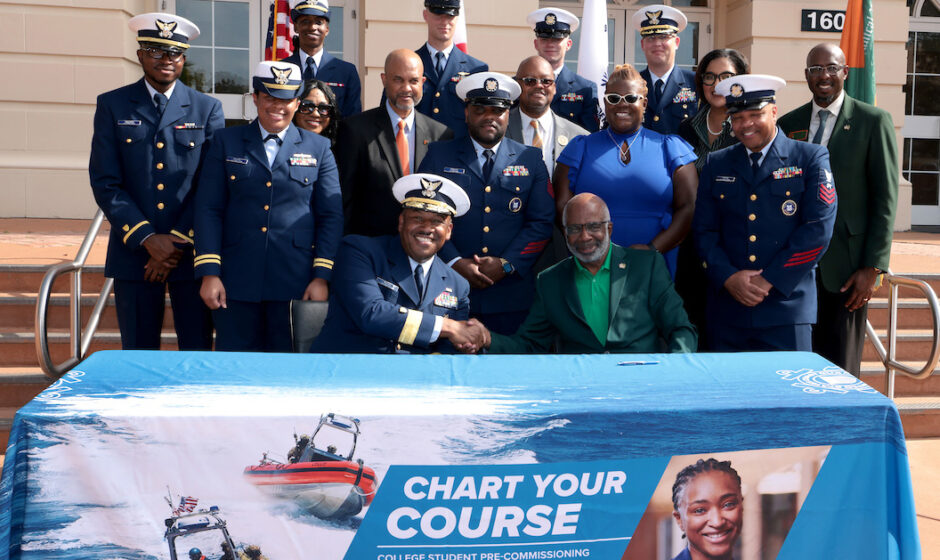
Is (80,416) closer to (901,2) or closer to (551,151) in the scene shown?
(551,151)

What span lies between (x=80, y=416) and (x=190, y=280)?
2085 millimetres

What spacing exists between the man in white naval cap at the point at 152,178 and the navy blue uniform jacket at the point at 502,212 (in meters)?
1.12

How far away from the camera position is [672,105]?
5.16 metres

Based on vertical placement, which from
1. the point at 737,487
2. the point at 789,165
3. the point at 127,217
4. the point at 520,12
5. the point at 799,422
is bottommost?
the point at 737,487

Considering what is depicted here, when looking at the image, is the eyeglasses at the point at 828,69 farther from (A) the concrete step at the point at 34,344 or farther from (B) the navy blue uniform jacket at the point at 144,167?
(A) the concrete step at the point at 34,344

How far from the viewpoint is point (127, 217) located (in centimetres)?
411

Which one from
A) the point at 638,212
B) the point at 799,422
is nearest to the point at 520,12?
the point at 638,212

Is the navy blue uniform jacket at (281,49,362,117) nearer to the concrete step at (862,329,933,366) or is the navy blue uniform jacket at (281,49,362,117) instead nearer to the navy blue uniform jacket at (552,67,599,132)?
the navy blue uniform jacket at (552,67,599,132)

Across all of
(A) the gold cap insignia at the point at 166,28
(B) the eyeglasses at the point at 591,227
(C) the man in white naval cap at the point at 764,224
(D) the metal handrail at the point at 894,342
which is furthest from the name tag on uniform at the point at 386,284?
(D) the metal handrail at the point at 894,342

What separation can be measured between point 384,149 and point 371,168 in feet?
0.37

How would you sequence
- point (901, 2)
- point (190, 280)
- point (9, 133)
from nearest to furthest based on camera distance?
point (190, 280) < point (9, 133) < point (901, 2)

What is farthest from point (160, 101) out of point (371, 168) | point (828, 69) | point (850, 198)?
point (850, 198)

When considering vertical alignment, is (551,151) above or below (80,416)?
above

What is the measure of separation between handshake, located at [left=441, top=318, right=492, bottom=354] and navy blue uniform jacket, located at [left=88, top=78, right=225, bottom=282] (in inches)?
56.3
